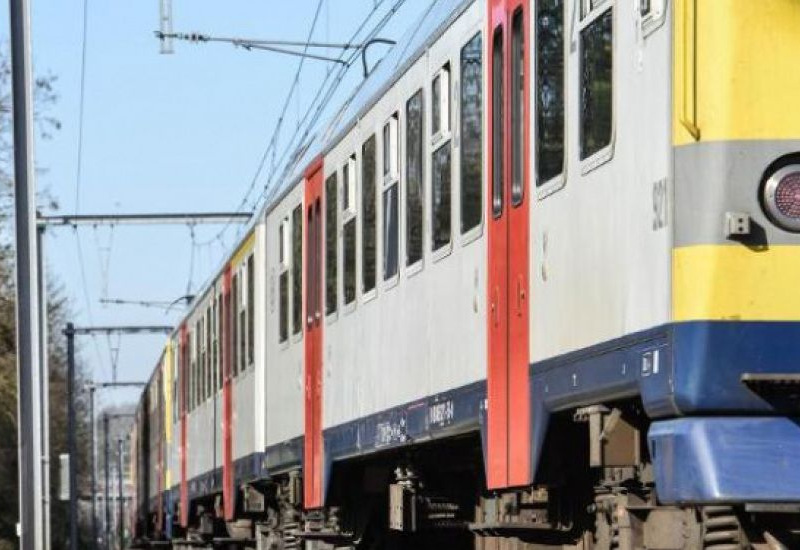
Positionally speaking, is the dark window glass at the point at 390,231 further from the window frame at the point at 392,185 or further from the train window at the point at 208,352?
the train window at the point at 208,352

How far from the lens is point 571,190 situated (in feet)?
26.5

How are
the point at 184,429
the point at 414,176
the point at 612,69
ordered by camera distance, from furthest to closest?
the point at 184,429 < the point at 414,176 < the point at 612,69

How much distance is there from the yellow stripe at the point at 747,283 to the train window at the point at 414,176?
4396mm

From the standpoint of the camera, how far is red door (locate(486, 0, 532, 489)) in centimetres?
879

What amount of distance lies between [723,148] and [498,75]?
2.67m

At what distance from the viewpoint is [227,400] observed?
21.4 m

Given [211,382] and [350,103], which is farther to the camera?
[211,382]

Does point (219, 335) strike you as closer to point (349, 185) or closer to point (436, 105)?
point (349, 185)

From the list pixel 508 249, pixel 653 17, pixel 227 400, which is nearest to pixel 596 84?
pixel 653 17

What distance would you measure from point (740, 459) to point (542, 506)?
3.21 metres

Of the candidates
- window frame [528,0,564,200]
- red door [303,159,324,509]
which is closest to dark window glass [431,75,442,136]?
window frame [528,0,564,200]

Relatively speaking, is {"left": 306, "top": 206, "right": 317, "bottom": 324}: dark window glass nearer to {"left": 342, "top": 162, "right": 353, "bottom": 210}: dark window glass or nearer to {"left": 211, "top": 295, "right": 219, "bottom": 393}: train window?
{"left": 342, "top": 162, "right": 353, "bottom": 210}: dark window glass

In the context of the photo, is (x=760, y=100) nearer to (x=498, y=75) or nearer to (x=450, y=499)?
(x=498, y=75)

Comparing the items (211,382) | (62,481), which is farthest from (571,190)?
(62,481)
